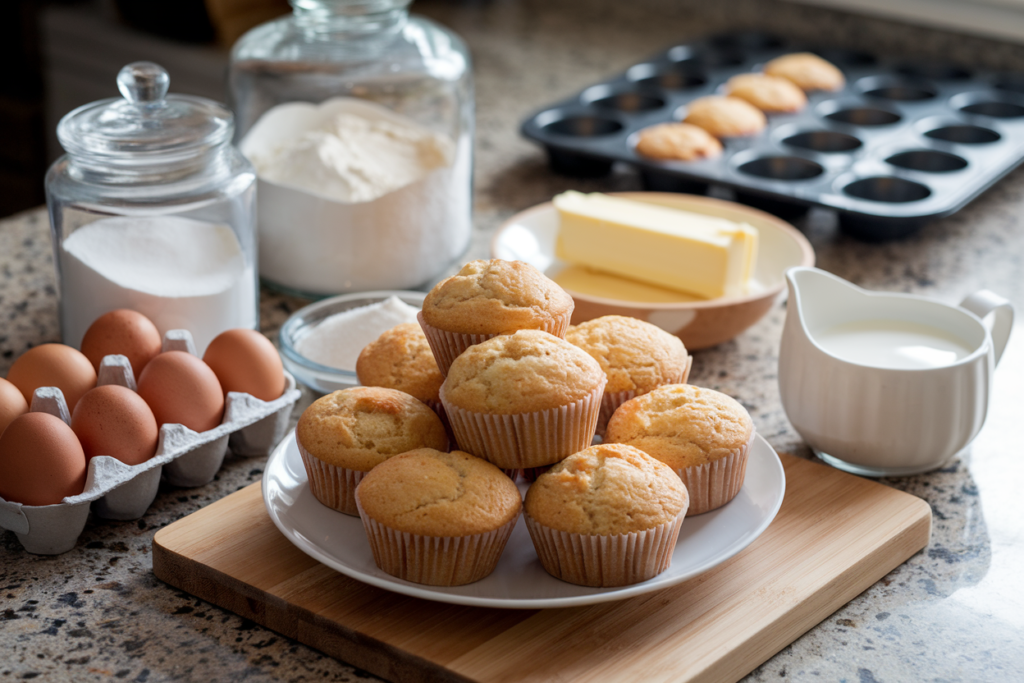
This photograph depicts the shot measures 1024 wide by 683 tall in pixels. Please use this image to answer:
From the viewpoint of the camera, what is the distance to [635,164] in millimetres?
1653

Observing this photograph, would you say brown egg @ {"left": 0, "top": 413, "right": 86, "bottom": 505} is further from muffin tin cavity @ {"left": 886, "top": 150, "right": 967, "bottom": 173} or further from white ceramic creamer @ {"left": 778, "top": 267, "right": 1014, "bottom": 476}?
muffin tin cavity @ {"left": 886, "top": 150, "right": 967, "bottom": 173}

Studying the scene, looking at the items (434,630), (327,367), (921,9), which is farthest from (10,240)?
(921,9)

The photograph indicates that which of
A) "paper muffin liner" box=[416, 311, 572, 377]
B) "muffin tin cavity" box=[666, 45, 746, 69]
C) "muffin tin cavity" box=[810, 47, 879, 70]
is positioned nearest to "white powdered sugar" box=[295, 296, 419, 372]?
"paper muffin liner" box=[416, 311, 572, 377]

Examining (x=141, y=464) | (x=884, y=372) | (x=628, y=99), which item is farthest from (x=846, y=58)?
(x=141, y=464)

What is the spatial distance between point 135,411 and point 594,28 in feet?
6.16

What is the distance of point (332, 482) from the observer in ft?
2.88

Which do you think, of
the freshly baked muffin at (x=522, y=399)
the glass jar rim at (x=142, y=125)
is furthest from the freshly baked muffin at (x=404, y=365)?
the glass jar rim at (x=142, y=125)

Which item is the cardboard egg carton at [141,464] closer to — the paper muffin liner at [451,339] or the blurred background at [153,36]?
the paper muffin liner at [451,339]

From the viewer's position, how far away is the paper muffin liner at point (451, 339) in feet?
2.93

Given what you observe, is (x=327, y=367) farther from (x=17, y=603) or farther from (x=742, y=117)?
(x=742, y=117)

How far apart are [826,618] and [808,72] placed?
1378 millimetres

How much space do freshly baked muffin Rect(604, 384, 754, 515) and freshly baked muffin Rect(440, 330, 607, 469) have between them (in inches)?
2.1

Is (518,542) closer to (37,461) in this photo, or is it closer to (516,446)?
(516,446)

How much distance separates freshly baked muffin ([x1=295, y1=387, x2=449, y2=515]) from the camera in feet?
2.85
